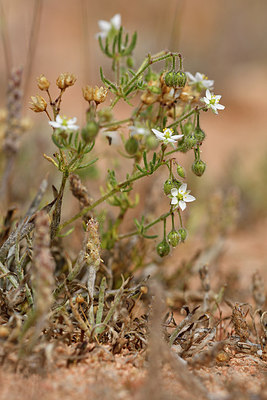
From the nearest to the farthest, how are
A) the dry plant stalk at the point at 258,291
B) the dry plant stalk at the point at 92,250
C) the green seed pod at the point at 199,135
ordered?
the dry plant stalk at the point at 92,250 → the green seed pod at the point at 199,135 → the dry plant stalk at the point at 258,291

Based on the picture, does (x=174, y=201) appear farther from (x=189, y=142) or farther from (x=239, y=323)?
(x=239, y=323)

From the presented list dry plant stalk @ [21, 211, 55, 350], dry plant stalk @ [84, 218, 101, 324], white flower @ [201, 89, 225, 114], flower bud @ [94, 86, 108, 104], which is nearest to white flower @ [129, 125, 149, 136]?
flower bud @ [94, 86, 108, 104]

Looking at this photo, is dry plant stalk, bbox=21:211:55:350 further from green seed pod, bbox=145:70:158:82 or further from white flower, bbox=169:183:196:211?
green seed pod, bbox=145:70:158:82

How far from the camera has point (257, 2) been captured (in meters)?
15.8

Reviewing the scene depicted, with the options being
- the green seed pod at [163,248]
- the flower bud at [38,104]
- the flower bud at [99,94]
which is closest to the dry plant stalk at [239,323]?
the green seed pod at [163,248]

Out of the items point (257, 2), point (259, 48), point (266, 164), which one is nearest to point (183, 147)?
point (266, 164)

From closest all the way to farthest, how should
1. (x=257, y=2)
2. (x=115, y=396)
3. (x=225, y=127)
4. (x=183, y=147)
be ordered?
1. (x=115, y=396)
2. (x=183, y=147)
3. (x=225, y=127)
4. (x=257, y=2)

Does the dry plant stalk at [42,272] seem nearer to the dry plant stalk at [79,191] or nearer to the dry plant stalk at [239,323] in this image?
the dry plant stalk at [79,191]

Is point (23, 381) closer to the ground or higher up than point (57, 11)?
closer to the ground

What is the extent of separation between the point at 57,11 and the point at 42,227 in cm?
1794

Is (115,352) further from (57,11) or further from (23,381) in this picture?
(57,11)

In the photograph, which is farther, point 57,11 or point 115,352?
point 57,11

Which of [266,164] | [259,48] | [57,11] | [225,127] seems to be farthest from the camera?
[57,11]

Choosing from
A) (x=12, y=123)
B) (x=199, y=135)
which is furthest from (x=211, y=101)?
(x=12, y=123)
